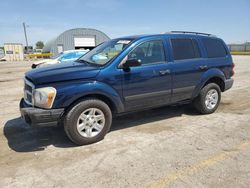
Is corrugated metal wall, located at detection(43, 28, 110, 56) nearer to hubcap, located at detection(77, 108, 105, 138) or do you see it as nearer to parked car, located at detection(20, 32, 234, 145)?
parked car, located at detection(20, 32, 234, 145)

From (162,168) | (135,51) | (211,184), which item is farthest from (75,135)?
(211,184)

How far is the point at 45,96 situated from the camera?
12.5ft

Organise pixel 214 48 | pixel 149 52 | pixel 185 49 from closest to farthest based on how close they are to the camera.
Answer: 1. pixel 149 52
2. pixel 185 49
3. pixel 214 48

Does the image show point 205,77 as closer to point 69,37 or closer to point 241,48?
point 69,37

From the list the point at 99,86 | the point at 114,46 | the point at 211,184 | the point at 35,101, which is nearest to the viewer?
the point at 211,184

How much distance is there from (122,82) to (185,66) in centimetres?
158

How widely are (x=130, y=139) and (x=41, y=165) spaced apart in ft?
5.26

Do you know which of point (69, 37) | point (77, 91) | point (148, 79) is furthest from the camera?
point (69, 37)

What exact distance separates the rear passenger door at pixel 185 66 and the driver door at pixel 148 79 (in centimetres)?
22

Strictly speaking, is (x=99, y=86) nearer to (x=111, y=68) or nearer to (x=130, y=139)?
(x=111, y=68)

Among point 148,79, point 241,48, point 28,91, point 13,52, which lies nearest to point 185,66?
point 148,79

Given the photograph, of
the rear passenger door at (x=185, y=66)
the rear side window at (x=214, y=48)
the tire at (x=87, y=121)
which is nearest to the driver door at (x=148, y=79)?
the rear passenger door at (x=185, y=66)

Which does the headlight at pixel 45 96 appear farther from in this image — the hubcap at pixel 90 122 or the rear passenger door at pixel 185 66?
the rear passenger door at pixel 185 66

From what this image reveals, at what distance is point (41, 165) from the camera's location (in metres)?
3.57
